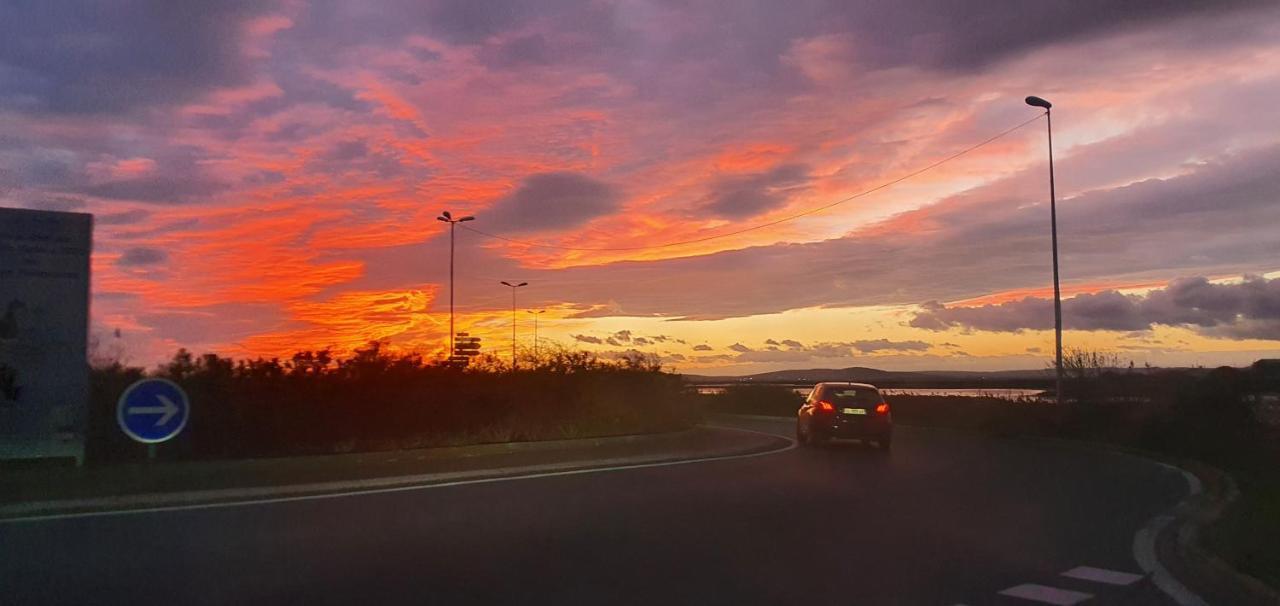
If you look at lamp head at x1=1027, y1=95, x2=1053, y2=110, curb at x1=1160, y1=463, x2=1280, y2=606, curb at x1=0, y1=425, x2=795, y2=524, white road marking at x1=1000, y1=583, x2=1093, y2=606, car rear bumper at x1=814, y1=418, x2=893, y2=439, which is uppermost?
lamp head at x1=1027, y1=95, x2=1053, y2=110

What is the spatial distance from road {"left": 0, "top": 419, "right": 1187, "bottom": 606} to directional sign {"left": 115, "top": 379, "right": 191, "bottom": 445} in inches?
107

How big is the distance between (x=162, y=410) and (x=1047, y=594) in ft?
41.4

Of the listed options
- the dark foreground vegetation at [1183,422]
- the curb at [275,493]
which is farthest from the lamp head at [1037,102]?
the curb at [275,493]

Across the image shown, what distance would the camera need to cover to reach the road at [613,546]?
29.1 ft

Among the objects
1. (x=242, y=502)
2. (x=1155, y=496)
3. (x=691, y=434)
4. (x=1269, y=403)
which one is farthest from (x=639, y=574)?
(x=1269, y=403)

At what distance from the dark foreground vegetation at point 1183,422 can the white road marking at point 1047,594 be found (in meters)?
1.52

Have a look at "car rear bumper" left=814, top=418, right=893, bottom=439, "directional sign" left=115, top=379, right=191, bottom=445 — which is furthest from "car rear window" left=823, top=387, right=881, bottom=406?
"directional sign" left=115, top=379, right=191, bottom=445

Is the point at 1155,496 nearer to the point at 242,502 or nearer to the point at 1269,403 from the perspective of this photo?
the point at 242,502

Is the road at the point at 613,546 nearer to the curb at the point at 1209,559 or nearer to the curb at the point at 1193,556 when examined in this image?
the curb at the point at 1193,556

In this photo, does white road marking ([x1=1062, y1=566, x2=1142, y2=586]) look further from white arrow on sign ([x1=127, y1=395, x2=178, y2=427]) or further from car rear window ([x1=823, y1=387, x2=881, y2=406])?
car rear window ([x1=823, y1=387, x2=881, y2=406])

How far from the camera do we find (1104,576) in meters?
9.84

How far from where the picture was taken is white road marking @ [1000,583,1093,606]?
8.79 metres

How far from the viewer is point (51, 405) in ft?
57.0

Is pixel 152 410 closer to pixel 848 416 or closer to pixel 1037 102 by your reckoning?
pixel 848 416
